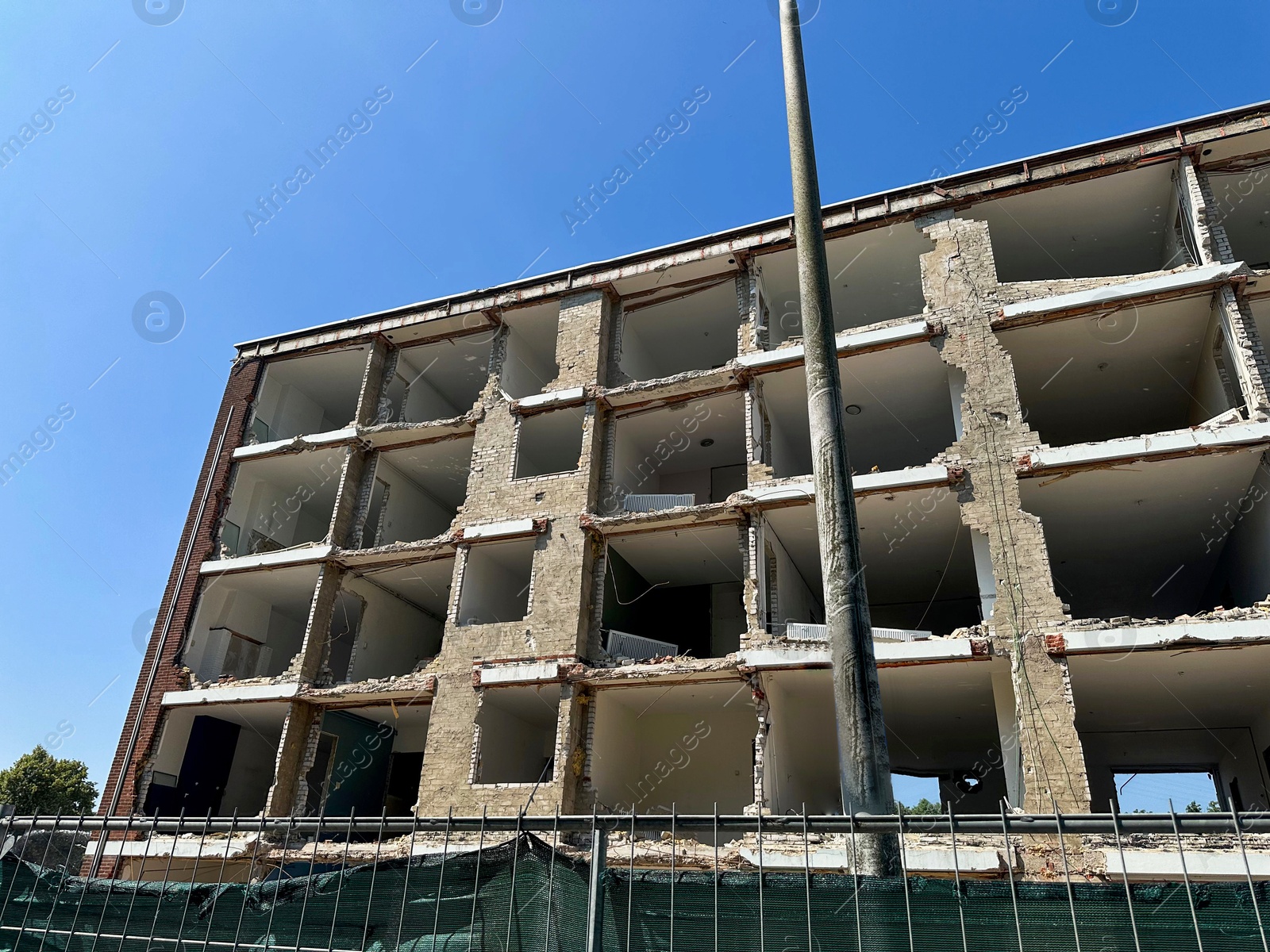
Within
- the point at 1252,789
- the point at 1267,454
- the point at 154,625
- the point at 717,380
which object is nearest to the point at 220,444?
the point at 154,625

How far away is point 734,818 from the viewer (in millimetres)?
5582

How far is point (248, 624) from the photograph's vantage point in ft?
82.8

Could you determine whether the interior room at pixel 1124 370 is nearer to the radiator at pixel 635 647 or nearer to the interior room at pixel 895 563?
the interior room at pixel 895 563

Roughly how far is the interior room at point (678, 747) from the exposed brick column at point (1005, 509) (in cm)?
594

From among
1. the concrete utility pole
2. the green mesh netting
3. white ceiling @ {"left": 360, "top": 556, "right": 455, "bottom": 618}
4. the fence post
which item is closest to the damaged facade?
white ceiling @ {"left": 360, "top": 556, "right": 455, "bottom": 618}

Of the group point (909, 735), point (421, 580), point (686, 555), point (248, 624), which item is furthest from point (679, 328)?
point (248, 624)

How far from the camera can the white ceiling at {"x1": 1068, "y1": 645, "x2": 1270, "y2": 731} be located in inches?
620

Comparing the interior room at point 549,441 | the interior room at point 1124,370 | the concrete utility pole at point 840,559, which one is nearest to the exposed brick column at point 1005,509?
the interior room at point 1124,370

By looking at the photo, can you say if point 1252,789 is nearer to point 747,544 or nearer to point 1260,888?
point 747,544

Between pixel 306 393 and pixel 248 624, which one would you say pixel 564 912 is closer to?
pixel 248 624

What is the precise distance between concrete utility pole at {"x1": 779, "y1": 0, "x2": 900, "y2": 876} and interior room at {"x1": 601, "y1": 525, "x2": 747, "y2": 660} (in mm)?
12687

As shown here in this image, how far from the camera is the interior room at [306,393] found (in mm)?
26531

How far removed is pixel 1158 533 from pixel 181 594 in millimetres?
23574

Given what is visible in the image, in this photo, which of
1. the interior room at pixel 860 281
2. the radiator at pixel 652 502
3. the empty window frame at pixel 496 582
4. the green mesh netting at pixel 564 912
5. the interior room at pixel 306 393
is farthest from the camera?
the interior room at pixel 306 393
